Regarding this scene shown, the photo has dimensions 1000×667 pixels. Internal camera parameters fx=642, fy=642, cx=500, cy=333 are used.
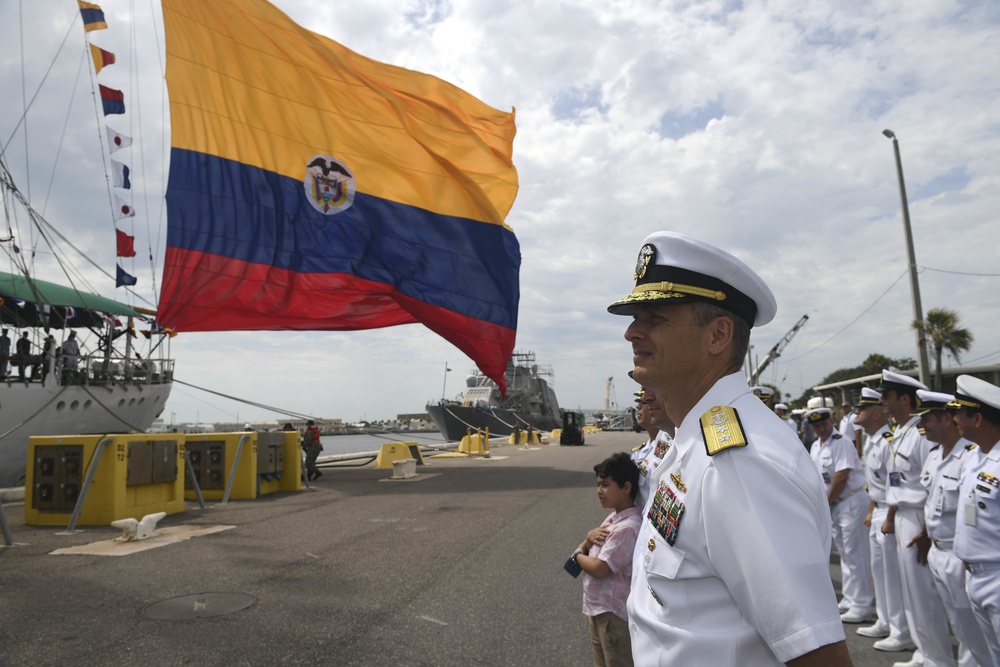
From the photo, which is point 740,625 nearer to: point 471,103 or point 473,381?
point 471,103

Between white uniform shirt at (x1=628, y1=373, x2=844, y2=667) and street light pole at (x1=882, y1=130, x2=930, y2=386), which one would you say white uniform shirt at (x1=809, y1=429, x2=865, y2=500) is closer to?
white uniform shirt at (x1=628, y1=373, x2=844, y2=667)

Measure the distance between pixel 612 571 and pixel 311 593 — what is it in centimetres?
360

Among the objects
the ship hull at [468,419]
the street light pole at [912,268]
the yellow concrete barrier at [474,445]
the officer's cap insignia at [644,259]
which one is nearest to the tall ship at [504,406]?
the ship hull at [468,419]

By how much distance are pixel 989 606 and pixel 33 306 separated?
90.8 feet

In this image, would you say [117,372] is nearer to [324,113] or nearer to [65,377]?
[65,377]

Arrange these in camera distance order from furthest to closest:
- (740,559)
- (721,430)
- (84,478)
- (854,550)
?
(84,478) → (854,550) → (721,430) → (740,559)

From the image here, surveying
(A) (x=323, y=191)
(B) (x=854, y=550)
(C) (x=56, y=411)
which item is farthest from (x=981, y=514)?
(C) (x=56, y=411)

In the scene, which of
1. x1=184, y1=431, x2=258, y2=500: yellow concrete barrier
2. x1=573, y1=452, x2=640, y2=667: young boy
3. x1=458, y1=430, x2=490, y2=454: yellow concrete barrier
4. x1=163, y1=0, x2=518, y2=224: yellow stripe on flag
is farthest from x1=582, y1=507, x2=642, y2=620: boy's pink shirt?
x1=458, y1=430, x2=490, y2=454: yellow concrete barrier

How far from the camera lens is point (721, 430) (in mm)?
1426

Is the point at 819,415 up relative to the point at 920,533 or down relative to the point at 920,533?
up

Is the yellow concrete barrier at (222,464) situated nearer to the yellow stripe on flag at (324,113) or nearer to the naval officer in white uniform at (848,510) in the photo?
the yellow stripe on flag at (324,113)

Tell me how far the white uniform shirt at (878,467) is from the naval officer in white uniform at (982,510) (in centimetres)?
164

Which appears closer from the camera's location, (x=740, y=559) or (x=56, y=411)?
(x=740, y=559)

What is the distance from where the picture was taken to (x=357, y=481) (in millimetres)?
15273
